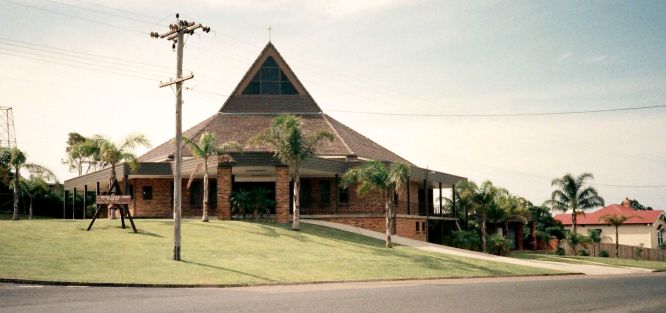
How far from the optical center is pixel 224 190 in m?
37.7

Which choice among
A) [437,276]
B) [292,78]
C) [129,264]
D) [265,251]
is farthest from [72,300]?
[292,78]

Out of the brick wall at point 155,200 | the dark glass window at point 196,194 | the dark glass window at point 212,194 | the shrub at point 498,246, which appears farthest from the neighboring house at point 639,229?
the brick wall at point 155,200

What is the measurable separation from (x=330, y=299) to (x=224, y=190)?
876 inches

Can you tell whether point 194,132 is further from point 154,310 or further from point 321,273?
point 154,310

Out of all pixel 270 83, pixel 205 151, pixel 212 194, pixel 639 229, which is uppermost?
pixel 270 83

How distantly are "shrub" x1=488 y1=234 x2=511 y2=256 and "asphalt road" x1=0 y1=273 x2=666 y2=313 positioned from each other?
74.7 ft

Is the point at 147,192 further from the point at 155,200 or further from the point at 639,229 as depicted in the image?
the point at 639,229

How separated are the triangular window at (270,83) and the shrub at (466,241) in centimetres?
1740

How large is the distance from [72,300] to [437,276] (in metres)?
15.7

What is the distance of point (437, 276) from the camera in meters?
26.3

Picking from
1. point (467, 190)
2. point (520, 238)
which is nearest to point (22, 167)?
point (467, 190)

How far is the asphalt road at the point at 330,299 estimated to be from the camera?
14.2 metres

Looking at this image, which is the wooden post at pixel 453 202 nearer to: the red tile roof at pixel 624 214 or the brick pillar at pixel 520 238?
the brick pillar at pixel 520 238

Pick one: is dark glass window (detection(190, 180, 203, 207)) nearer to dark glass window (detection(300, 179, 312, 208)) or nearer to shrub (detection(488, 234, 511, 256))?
dark glass window (detection(300, 179, 312, 208))
